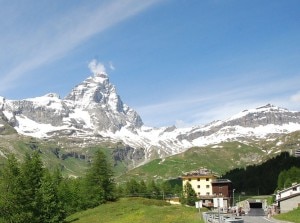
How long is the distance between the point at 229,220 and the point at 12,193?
56138 millimetres

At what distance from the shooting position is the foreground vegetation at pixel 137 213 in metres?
74.0

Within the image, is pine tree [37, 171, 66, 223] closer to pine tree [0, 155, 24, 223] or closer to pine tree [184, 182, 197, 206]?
pine tree [0, 155, 24, 223]

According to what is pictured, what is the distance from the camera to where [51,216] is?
284 ft

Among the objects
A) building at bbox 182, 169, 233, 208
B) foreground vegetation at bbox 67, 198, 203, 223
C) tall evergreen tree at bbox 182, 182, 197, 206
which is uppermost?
building at bbox 182, 169, 233, 208

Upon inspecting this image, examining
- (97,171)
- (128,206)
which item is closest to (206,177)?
(97,171)

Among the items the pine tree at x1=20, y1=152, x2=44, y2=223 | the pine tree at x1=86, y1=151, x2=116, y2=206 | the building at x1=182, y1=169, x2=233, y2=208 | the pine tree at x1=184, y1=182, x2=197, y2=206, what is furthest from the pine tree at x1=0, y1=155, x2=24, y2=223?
the building at x1=182, y1=169, x2=233, y2=208

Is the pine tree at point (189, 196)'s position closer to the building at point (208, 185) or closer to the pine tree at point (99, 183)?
the building at point (208, 185)

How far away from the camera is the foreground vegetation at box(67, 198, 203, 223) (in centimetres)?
7400

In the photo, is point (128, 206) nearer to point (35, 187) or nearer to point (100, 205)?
point (100, 205)

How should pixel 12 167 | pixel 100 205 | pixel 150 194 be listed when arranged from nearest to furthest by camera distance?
1. pixel 12 167
2. pixel 100 205
3. pixel 150 194

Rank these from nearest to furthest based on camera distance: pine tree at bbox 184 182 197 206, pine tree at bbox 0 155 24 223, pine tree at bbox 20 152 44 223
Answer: pine tree at bbox 0 155 24 223 → pine tree at bbox 20 152 44 223 → pine tree at bbox 184 182 197 206

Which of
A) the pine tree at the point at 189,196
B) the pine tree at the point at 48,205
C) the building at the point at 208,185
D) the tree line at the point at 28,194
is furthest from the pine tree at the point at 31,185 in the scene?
the building at the point at 208,185

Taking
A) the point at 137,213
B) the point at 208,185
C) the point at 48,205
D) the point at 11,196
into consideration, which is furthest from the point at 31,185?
the point at 208,185

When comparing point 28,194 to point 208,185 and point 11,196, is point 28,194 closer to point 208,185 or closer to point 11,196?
point 11,196
